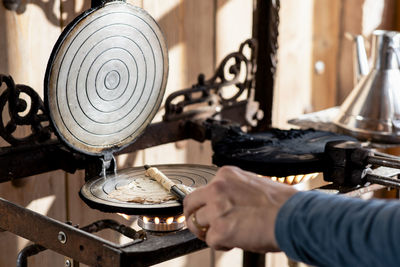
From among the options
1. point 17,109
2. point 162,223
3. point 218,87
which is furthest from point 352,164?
point 17,109

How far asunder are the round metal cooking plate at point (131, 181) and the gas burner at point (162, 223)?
2 centimetres

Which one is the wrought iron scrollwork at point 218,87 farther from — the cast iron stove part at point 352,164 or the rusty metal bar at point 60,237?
the rusty metal bar at point 60,237

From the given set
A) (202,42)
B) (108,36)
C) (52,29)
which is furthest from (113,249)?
(202,42)

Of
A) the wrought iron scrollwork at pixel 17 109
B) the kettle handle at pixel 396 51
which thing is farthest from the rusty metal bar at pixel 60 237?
the kettle handle at pixel 396 51

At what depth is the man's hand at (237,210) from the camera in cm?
100

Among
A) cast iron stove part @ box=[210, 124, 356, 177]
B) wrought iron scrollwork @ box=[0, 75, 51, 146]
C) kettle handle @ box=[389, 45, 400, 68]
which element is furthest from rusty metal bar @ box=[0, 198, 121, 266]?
kettle handle @ box=[389, 45, 400, 68]

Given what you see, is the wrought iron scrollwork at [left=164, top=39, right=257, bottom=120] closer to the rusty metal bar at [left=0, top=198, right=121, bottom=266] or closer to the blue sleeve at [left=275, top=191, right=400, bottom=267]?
the rusty metal bar at [left=0, top=198, right=121, bottom=266]

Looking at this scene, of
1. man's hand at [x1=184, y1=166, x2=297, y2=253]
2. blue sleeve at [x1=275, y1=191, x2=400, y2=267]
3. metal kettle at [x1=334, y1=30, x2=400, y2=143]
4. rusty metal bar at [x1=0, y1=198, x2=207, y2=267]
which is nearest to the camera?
blue sleeve at [x1=275, y1=191, x2=400, y2=267]

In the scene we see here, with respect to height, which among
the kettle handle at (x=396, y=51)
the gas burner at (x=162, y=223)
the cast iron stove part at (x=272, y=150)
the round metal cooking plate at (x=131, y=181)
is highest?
the kettle handle at (x=396, y=51)

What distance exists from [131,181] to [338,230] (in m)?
0.62

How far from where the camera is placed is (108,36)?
1398mm

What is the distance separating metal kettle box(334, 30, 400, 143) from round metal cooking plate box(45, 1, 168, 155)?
733 mm

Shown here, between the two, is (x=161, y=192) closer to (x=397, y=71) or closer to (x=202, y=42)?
(x=202, y=42)

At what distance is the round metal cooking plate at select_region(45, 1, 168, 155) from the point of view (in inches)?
52.2
